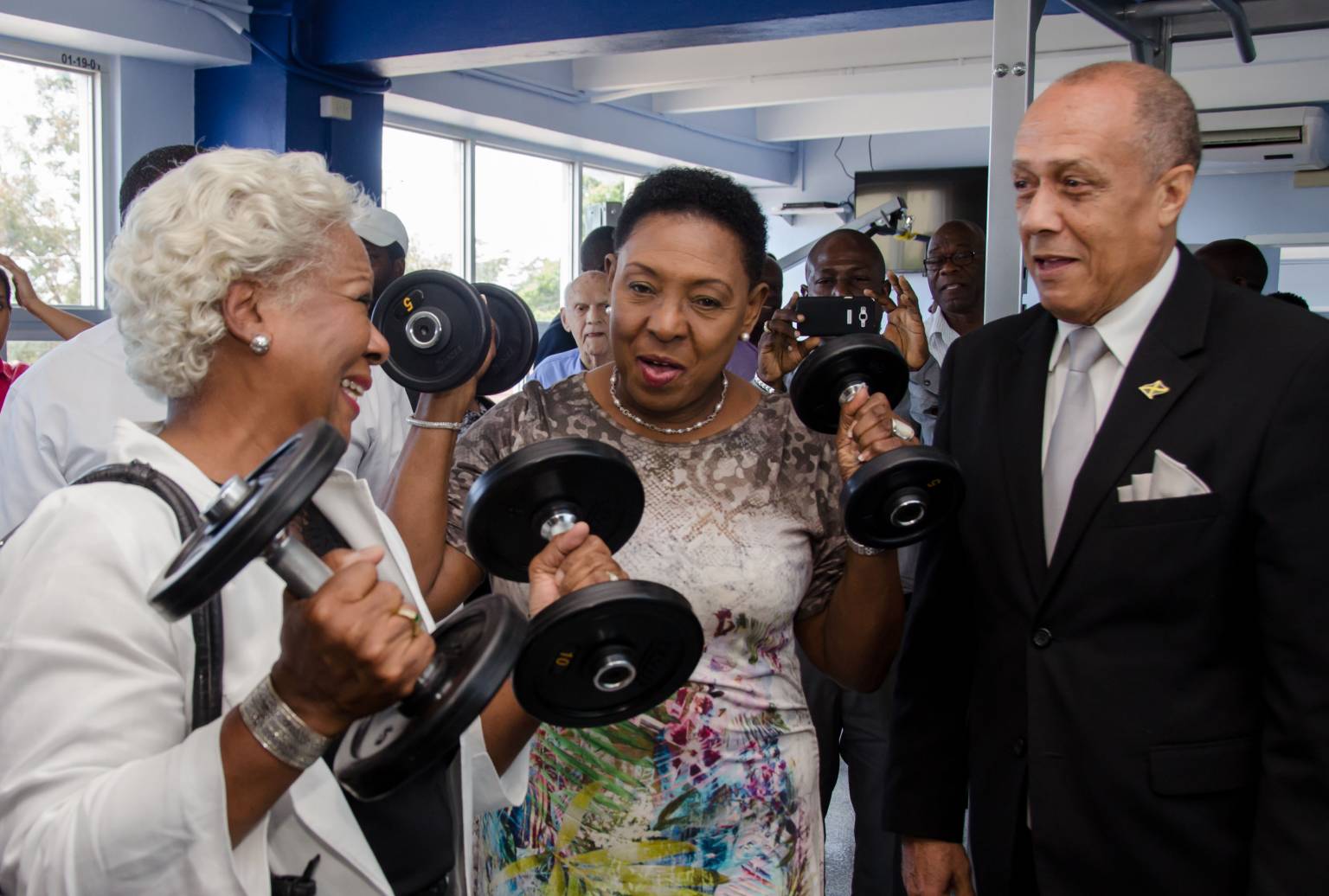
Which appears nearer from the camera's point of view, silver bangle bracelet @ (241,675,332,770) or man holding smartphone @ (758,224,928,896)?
silver bangle bracelet @ (241,675,332,770)

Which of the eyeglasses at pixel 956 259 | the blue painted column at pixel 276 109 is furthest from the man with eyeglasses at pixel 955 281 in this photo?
the blue painted column at pixel 276 109

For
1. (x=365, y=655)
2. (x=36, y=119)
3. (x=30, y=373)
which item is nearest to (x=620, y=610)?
(x=365, y=655)

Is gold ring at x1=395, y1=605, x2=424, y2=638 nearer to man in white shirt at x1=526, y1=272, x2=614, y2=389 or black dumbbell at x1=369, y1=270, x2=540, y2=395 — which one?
black dumbbell at x1=369, y1=270, x2=540, y2=395

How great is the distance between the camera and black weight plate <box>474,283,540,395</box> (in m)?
2.23

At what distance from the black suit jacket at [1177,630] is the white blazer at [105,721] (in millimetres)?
985

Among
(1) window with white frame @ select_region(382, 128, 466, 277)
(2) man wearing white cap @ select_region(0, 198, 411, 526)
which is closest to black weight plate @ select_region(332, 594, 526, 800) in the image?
(2) man wearing white cap @ select_region(0, 198, 411, 526)

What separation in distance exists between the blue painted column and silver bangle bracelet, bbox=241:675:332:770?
5.82m

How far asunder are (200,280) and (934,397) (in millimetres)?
2530

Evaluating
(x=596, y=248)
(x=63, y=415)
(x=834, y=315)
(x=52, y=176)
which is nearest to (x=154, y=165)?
(x=63, y=415)

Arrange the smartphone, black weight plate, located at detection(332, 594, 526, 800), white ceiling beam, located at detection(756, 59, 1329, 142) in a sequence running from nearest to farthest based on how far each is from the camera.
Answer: black weight plate, located at detection(332, 594, 526, 800), the smartphone, white ceiling beam, located at detection(756, 59, 1329, 142)

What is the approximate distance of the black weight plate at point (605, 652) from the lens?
4.03 ft

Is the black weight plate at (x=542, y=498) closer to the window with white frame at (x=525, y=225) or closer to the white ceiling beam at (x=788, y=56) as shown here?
the white ceiling beam at (x=788, y=56)

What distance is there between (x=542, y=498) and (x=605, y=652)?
0.83ft

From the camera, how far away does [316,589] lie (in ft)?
3.32
